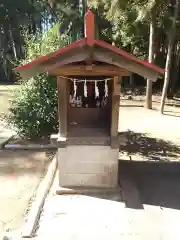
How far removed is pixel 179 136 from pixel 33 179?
18.7 ft

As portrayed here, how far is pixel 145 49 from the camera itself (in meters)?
18.7

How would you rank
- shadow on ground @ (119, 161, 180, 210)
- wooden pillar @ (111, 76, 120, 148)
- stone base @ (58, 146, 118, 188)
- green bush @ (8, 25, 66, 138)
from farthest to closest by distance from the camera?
green bush @ (8, 25, 66, 138)
stone base @ (58, 146, 118, 188)
wooden pillar @ (111, 76, 120, 148)
shadow on ground @ (119, 161, 180, 210)

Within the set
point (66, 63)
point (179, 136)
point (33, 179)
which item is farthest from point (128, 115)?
point (66, 63)

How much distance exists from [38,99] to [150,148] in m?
3.58

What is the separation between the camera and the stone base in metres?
5.89

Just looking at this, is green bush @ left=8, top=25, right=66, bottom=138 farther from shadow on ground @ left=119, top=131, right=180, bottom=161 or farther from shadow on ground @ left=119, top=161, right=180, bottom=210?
shadow on ground @ left=119, top=161, right=180, bottom=210

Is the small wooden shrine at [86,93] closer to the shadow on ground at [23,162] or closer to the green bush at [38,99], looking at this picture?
the shadow on ground at [23,162]

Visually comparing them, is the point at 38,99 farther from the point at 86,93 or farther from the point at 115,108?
the point at 115,108

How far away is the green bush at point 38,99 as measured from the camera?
30.5 ft

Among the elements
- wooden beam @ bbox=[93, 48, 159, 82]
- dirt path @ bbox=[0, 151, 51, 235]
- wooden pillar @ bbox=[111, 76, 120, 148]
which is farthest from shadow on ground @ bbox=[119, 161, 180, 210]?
wooden beam @ bbox=[93, 48, 159, 82]

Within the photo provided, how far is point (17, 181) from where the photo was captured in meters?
6.59

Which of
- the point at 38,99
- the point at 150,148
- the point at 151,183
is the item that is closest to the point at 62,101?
the point at 151,183

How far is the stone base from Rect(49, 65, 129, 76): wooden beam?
4.50 feet

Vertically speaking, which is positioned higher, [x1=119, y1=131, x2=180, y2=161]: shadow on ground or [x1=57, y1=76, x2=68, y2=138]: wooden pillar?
[x1=57, y1=76, x2=68, y2=138]: wooden pillar
